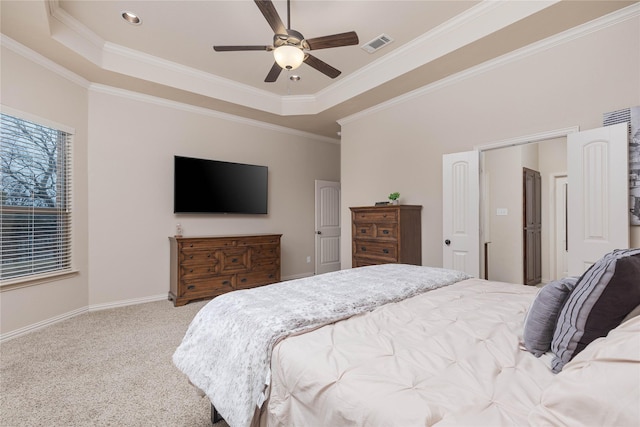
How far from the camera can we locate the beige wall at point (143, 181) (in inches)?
152

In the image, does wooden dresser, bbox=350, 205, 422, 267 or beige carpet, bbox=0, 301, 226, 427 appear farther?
wooden dresser, bbox=350, 205, 422, 267

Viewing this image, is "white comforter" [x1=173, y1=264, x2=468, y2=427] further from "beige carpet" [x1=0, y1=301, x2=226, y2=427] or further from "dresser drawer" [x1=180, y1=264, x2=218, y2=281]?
"dresser drawer" [x1=180, y1=264, x2=218, y2=281]

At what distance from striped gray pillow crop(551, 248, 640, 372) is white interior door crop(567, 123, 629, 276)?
1957mm

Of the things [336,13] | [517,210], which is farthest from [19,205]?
[517,210]

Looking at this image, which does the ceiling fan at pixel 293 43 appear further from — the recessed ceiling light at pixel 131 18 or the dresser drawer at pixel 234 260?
the dresser drawer at pixel 234 260

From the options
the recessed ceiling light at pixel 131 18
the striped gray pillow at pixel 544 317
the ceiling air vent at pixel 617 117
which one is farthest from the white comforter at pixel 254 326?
the recessed ceiling light at pixel 131 18

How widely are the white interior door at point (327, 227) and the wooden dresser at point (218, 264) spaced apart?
4.50ft

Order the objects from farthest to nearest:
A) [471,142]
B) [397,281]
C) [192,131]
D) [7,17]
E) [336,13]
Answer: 1. [192,131]
2. [471,142]
3. [336,13]
4. [7,17]
5. [397,281]

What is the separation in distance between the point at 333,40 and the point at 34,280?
12.6 ft

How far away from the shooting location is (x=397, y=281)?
199 cm

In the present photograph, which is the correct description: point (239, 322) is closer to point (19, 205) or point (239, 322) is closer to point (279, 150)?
point (19, 205)

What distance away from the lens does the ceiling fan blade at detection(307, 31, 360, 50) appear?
7.87 feet

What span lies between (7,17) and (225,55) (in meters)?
1.89

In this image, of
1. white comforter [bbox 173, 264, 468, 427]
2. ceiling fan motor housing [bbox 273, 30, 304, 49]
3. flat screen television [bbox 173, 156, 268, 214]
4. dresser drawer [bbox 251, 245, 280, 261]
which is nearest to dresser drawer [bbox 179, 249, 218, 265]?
dresser drawer [bbox 251, 245, 280, 261]
